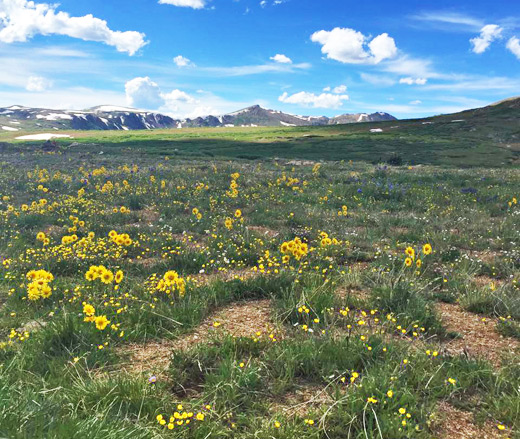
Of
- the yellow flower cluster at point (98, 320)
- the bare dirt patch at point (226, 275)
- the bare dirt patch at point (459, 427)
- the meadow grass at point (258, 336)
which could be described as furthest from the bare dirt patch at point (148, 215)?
the bare dirt patch at point (459, 427)

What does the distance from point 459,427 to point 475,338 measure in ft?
5.93

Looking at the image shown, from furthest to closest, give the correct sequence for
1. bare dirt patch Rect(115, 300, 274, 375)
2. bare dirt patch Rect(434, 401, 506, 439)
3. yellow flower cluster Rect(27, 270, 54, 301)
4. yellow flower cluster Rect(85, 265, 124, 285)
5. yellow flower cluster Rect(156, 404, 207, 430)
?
yellow flower cluster Rect(85, 265, 124, 285), yellow flower cluster Rect(27, 270, 54, 301), bare dirt patch Rect(115, 300, 274, 375), bare dirt patch Rect(434, 401, 506, 439), yellow flower cluster Rect(156, 404, 207, 430)

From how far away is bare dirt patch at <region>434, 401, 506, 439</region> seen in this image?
9.32ft

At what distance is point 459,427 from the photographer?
9.60 feet

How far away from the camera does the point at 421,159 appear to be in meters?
37.0

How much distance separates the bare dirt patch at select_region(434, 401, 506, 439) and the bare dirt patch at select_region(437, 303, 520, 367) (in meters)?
0.83

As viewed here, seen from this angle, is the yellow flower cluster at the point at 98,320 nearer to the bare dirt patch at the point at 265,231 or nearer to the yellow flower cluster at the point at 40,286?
the yellow flower cluster at the point at 40,286

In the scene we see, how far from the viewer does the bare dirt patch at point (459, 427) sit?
9.32 feet

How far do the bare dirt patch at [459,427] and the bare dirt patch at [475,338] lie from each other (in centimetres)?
83

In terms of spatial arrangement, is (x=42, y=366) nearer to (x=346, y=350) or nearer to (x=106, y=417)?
(x=106, y=417)

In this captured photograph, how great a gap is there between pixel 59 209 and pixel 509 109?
118 metres

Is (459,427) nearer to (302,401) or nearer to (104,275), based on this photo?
(302,401)

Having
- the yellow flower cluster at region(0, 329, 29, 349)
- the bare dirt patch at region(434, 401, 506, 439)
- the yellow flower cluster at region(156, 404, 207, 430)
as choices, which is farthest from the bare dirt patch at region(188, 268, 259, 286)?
the bare dirt patch at region(434, 401, 506, 439)

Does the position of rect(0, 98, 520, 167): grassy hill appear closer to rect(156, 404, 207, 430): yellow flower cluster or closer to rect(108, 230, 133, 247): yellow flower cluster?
rect(108, 230, 133, 247): yellow flower cluster
